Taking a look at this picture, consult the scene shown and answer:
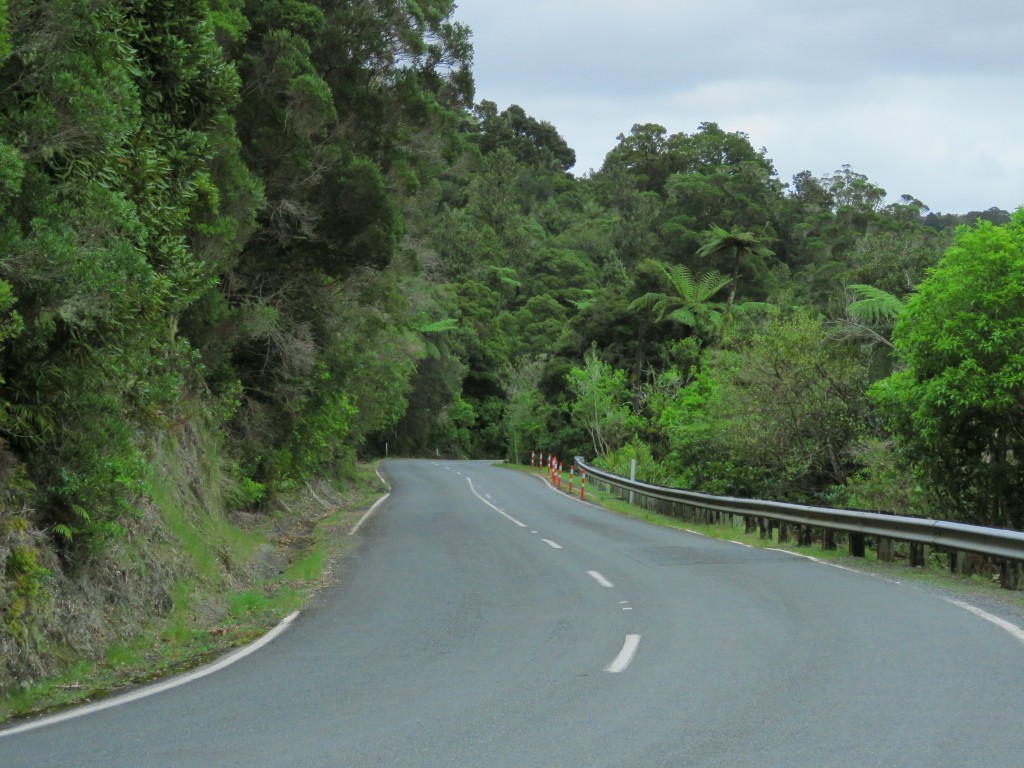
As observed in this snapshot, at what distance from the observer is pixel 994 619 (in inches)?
399

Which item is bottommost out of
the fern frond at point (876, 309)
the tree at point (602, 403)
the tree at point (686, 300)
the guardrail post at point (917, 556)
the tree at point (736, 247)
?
the guardrail post at point (917, 556)

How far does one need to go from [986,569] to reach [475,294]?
60069mm

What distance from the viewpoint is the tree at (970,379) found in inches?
647

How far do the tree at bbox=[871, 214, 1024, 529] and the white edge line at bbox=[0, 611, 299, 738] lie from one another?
11829 mm

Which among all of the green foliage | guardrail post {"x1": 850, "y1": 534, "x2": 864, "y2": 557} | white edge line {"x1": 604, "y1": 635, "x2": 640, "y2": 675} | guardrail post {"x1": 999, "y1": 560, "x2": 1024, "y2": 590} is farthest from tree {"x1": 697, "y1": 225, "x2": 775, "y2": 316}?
white edge line {"x1": 604, "y1": 635, "x2": 640, "y2": 675}

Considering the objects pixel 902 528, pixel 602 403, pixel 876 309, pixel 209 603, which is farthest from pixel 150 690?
pixel 602 403

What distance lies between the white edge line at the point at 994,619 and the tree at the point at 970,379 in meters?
5.92

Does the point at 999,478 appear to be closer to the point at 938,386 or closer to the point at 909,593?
the point at 938,386

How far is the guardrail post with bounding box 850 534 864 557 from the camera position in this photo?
1733 cm

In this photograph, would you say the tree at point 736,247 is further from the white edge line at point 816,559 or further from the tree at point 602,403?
the white edge line at point 816,559

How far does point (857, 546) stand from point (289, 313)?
12013 mm

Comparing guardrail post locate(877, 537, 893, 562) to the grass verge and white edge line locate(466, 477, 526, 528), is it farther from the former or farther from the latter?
white edge line locate(466, 477, 526, 528)

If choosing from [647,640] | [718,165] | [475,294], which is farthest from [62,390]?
[718,165]

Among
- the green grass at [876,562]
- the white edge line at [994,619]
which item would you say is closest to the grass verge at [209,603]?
the white edge line at [994,619]
